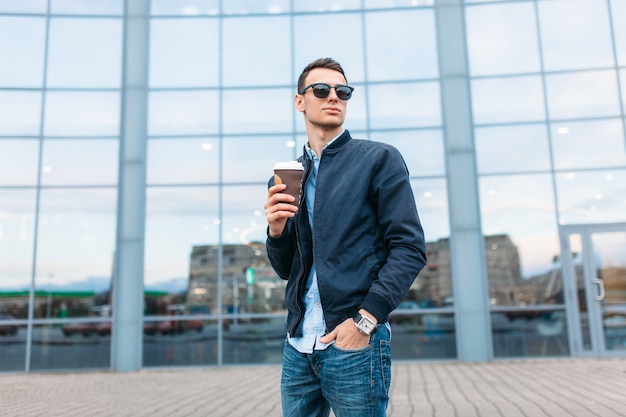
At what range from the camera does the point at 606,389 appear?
7.78 m

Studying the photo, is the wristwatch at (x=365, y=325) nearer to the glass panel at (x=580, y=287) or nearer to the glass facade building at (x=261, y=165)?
the glass facade building at (x=261, y=165)

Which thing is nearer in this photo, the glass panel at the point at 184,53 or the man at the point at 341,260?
the man at the point at 341,260

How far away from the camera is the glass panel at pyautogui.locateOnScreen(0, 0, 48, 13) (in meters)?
12.7

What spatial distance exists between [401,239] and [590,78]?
1229cm

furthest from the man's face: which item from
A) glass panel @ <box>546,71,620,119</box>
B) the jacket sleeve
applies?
glass panel @ <box>546,71,620,119</box>

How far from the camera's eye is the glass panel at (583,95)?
40.2ft

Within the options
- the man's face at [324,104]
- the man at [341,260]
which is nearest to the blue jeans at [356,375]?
the man at [341,260]

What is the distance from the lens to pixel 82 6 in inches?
502

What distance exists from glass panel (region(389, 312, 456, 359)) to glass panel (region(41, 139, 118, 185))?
679cm

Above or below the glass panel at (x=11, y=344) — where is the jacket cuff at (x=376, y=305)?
above

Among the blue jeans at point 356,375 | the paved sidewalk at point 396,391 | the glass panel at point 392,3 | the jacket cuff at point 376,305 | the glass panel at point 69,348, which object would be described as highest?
the glass panel at point 392,3

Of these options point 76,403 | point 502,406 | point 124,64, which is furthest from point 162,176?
point 502,406

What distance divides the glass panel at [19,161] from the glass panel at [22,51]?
1329 millimetres

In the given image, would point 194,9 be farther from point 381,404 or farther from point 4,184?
point 381,404
